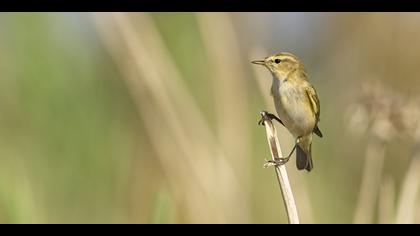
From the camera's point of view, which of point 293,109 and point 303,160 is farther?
point 303,160

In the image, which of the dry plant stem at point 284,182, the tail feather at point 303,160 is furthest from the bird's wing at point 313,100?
the dry plant stem at point 284,182

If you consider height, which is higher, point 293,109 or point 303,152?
point 293,109

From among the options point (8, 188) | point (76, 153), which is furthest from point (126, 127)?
point (8, 188)

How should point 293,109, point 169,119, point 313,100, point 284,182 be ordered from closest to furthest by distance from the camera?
point 284,182 → point 293,109 → point 313,100 → point 169,119

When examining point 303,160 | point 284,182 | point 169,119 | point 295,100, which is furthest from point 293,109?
point 284,182

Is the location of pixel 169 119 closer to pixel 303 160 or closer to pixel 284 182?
pixel 303 160

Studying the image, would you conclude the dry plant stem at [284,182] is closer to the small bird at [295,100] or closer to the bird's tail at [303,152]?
the small bird at [295,100]

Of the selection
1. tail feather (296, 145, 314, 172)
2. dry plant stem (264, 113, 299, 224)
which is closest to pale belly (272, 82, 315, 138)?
tail feather (296, 145, 314, 172)
